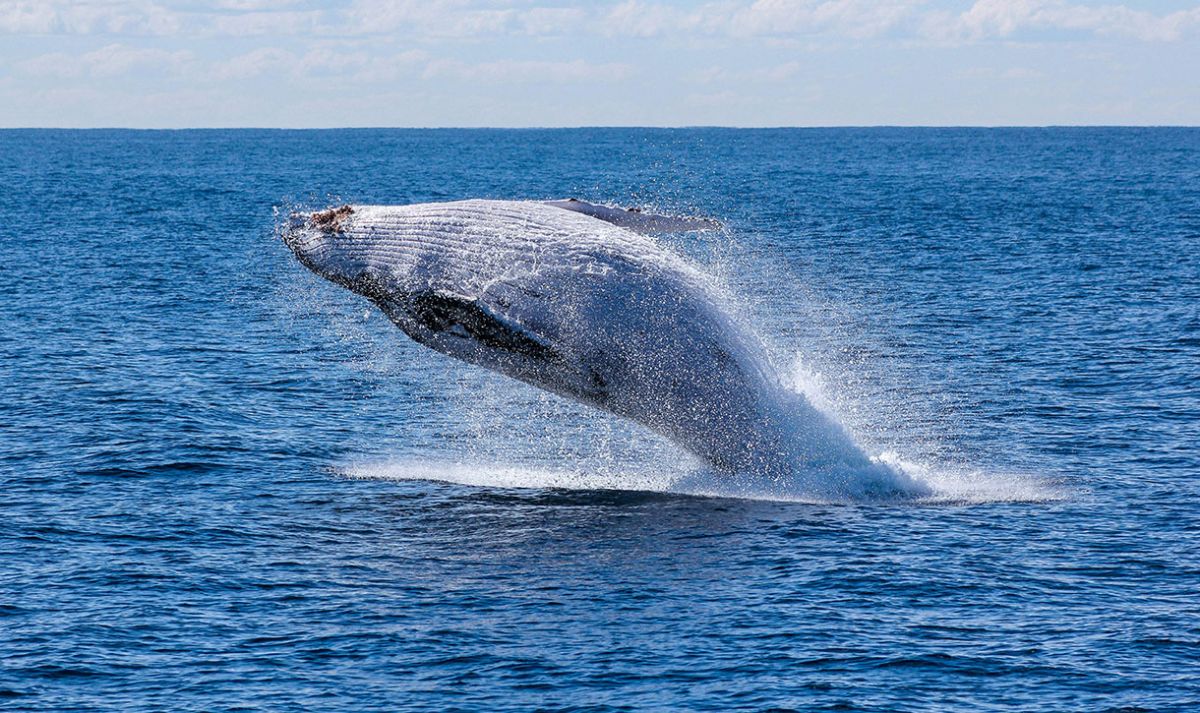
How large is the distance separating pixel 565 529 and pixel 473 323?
411 centimetres

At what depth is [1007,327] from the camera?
50.5 m

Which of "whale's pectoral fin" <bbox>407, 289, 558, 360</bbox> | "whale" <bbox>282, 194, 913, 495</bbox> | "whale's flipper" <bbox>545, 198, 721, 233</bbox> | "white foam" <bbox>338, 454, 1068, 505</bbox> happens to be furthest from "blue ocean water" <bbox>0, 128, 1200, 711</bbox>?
"whale's flipper" <bbox>545, 198, 721, 233</bbox>

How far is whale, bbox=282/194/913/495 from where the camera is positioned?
80.2 ft

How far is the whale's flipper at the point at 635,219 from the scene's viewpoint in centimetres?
2447

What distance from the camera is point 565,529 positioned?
2647 cm

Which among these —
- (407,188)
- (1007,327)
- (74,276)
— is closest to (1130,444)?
(1007,327)

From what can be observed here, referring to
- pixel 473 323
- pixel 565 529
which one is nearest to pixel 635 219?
pixel 473 323

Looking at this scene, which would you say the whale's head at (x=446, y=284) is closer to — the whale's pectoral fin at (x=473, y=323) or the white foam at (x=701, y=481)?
the whale's pectoral fin at (x=473, y=323)

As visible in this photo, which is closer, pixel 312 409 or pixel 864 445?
pixel 864 445

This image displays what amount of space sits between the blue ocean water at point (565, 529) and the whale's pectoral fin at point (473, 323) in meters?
3.26

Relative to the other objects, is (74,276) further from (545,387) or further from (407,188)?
(407,188)

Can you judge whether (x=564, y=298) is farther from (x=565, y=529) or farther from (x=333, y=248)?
(x=565, y=529)

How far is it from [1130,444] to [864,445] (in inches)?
224

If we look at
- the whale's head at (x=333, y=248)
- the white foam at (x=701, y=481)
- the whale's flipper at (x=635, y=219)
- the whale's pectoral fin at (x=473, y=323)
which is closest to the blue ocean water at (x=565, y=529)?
the white foam at (x=701, y=481)
